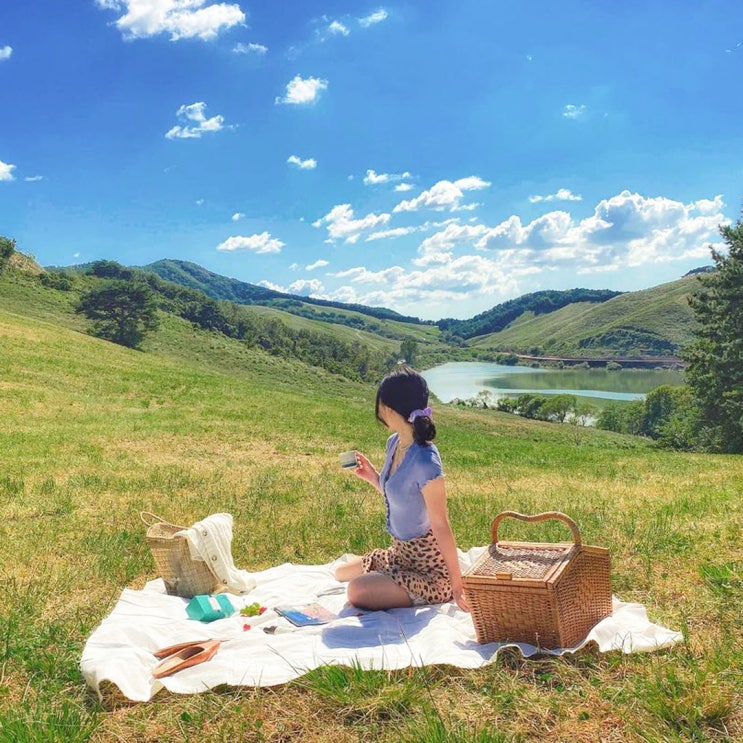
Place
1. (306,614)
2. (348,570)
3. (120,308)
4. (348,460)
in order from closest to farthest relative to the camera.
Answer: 1. (306,614)
2. (348,460)
3. (348,570)
4. (120,308)

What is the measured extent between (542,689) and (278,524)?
5887 millimetres

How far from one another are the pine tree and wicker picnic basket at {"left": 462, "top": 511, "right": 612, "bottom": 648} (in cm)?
3903

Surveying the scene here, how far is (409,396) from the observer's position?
5750 mm

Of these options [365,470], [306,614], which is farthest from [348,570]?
[365,470]

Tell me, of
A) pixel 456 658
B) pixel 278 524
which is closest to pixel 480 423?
pixel 278 524

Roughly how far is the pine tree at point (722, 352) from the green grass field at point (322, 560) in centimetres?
2276

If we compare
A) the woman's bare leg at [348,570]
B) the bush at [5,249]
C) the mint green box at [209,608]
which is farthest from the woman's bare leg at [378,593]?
the bush at [5,249]

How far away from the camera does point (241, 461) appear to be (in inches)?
642

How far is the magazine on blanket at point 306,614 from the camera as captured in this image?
5.67 meters

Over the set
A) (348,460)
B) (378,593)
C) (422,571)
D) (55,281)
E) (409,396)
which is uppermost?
(55,281)

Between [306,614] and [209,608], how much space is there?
96 centimetres

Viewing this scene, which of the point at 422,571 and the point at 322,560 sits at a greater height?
the point at 422,571

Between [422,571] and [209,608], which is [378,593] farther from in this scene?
[209,608]

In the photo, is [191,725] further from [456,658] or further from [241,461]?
[241,461]
